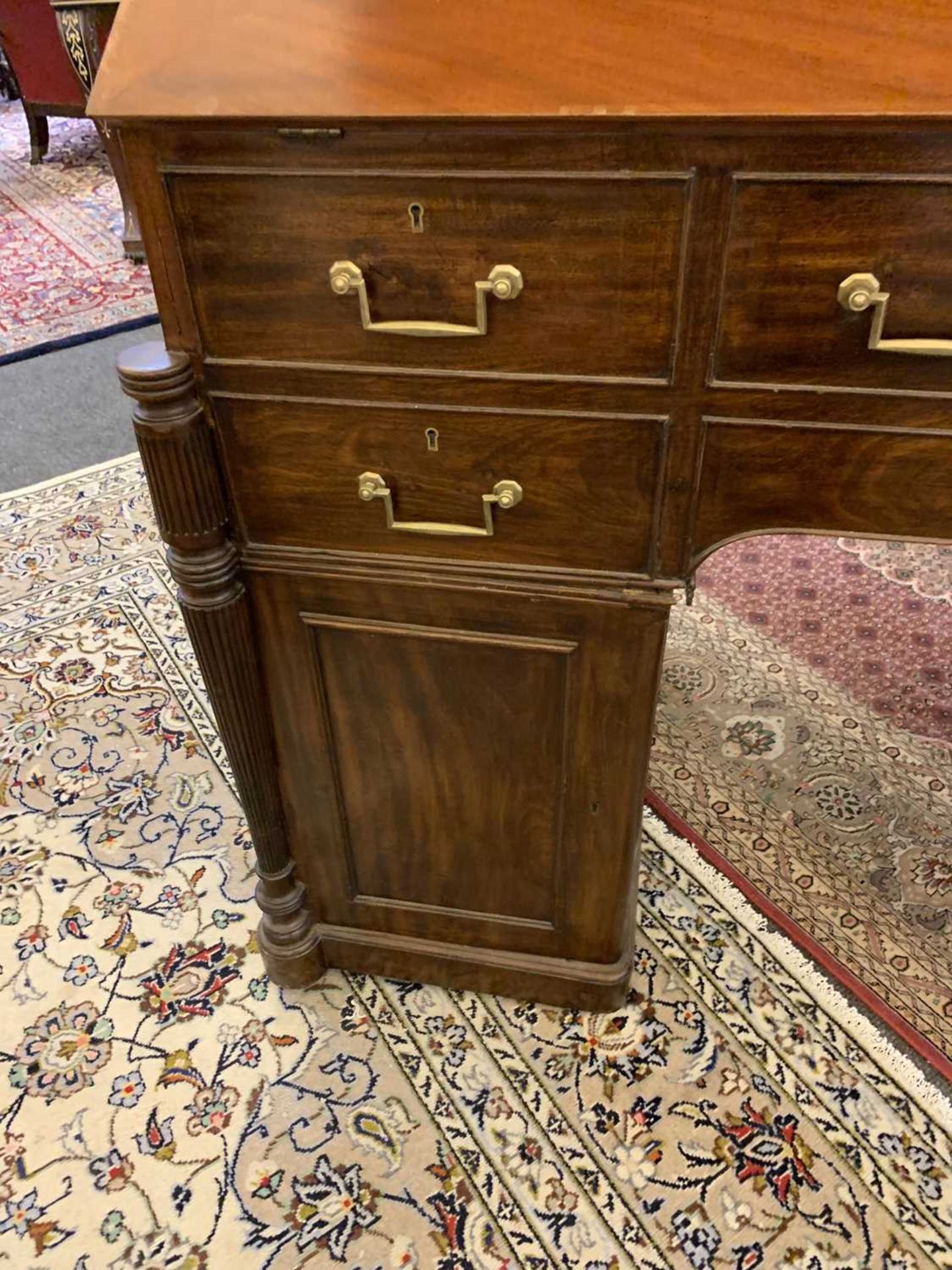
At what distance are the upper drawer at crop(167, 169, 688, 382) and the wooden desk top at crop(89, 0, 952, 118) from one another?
0.05 m

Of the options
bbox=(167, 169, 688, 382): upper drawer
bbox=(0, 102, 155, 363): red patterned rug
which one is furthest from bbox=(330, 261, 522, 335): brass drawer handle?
bbox=(0, 102, 155, 363): red patterned rug

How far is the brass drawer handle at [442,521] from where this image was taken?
869mm

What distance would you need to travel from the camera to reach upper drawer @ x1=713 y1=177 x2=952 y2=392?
26.7 inches

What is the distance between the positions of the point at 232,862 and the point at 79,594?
0.81 metres

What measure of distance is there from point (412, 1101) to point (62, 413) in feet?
6.91

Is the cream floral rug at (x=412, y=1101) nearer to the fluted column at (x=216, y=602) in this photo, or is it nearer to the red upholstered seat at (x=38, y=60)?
the fluted column at (x=216, y=602)

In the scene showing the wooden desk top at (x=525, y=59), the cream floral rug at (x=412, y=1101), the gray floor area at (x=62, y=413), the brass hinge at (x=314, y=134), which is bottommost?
the cream floral rug at (x=412, y=1101)

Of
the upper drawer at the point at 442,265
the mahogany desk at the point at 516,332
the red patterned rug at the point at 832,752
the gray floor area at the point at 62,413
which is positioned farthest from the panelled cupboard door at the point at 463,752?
the gray floor area at the point at 62,413

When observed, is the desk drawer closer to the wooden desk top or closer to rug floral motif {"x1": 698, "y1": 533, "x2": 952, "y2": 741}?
the wooden desk top

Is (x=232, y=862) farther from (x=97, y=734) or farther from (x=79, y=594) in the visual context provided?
(x=79, y=594)

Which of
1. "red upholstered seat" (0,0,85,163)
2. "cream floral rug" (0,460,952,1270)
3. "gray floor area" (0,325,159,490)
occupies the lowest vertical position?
"cream floral rug" (0,460,952,1270)

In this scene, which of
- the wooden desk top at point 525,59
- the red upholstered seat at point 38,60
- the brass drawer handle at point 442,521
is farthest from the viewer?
the red upholstered seat at point 38,60

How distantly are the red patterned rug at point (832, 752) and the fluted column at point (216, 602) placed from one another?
2.08 ft

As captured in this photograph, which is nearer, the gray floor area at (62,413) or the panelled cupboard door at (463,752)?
the panelled cupboard door at (463,752)
